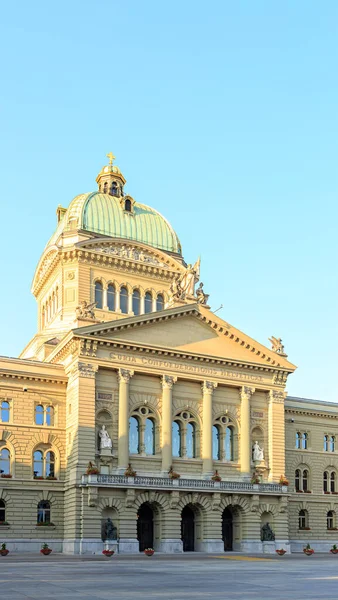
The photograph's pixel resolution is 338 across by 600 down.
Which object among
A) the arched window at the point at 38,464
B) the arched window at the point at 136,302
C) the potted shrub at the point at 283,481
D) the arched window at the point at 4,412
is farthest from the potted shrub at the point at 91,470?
the arched window at the point at 136,302

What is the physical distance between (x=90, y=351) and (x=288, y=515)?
25.3 meters

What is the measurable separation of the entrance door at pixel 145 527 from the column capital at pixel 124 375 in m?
10.1

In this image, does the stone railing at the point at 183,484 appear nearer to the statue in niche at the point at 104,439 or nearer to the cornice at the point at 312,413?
the statue in niche at the point at 104,439

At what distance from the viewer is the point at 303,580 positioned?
2955 centimetres

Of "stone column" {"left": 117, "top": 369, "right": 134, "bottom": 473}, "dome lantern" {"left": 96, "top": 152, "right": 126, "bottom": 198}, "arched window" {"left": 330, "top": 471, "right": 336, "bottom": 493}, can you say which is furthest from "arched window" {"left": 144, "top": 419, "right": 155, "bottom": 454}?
"dome lantern" {"left": 96, "top": 152, "right": 126, "bottom": 198}

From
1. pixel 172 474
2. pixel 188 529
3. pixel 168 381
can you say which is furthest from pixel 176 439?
pixel 188 529

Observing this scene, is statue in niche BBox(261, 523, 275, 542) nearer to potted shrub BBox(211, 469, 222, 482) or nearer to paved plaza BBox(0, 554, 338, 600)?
potted shrub BBox(211, 469, 222, 482)

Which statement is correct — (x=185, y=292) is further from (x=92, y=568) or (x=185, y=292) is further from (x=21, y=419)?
(x=92, y=568)

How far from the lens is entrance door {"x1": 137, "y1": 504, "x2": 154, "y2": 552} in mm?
60594

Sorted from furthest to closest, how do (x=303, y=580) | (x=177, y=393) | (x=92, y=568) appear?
(x=177, y=393) < (x=92, y=568) < (x=303, y=580)

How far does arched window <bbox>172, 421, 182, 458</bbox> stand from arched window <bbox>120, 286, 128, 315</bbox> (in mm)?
16218

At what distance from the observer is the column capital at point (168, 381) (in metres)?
62.2

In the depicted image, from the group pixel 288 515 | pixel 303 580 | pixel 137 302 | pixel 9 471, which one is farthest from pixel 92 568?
pixel 137 302

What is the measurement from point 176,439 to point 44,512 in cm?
1195
